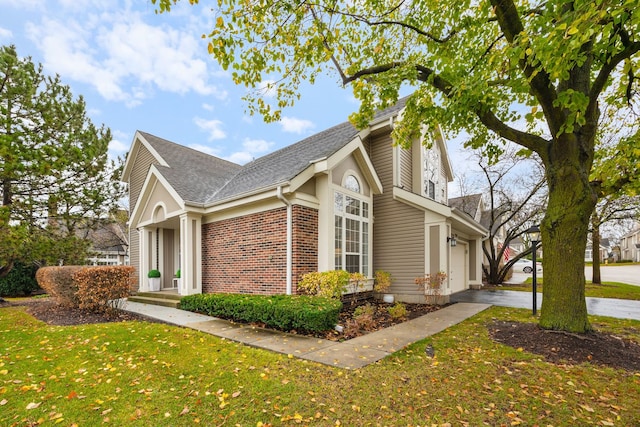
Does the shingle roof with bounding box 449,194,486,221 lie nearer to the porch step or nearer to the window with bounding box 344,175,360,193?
the window with bounding box 344,175,360,193

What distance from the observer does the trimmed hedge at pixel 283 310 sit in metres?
6.32

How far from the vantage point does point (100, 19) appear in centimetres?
807

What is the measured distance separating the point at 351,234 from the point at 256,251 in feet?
9.96

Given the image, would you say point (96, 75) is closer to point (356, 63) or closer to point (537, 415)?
point (356, 63)

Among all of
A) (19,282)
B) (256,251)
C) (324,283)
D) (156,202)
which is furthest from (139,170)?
(324,283)

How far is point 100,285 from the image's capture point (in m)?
8.55

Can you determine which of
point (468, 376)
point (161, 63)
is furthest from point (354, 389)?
point (161, 63)

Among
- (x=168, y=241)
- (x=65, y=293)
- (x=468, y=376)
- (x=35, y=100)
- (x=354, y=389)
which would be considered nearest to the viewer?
(x=354, y=389)

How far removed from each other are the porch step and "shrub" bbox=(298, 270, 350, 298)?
180 inches

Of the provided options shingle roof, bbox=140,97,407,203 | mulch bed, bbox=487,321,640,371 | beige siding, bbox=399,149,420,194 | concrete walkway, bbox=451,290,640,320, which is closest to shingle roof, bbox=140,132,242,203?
shingle roof, bbox=140,97,407,203

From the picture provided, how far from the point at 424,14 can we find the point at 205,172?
10650 mm

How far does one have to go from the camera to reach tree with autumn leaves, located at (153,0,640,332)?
510cm

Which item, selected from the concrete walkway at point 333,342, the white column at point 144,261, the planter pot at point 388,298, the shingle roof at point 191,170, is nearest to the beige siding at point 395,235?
the planter pot at point 388,298

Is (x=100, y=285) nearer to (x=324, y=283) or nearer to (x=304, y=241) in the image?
(x=304, y=241)
